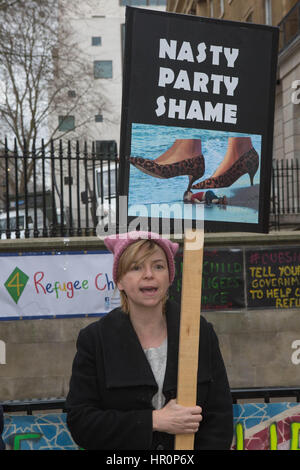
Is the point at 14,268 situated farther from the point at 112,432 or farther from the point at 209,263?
the point at 112,432

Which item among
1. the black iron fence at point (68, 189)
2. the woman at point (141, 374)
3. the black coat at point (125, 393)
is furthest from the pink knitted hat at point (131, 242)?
the black iron fence at point (68, 189)

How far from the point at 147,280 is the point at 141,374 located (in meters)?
0.37

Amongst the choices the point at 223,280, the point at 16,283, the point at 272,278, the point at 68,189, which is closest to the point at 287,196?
the point at 272,278

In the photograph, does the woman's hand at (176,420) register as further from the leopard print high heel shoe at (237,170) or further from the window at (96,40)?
the window at (96,40)

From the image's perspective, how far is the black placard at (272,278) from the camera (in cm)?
741

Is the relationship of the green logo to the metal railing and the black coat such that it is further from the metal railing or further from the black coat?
the black coat

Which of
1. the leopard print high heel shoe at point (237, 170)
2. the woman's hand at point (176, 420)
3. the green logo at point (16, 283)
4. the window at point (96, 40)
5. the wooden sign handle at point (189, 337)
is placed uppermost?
the window at point (96, 40)

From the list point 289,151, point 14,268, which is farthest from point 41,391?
point 289,151

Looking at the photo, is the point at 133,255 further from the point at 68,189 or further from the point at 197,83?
the point at 68,189

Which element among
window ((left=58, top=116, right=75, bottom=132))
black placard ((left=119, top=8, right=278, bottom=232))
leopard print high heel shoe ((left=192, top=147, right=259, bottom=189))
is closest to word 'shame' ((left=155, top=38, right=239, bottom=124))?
black placard ((left=119, top=8, right=278, bottom=232))

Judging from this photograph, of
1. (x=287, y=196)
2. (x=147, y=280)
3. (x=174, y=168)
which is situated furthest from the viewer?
(x=287, y=196)

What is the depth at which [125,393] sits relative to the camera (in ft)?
7.13

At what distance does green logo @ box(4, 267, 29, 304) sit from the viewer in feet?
22.8

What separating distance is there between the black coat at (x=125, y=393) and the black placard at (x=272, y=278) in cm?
521
